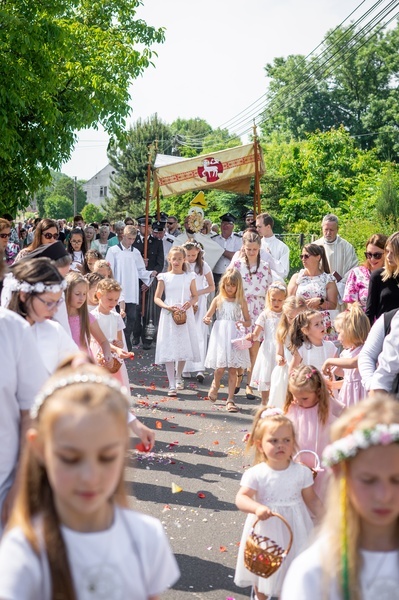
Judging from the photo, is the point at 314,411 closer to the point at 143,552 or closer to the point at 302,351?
the point at 302,351

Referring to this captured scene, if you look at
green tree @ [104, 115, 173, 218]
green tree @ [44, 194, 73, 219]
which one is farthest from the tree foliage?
green tree @ [44, 194, 73, 219]

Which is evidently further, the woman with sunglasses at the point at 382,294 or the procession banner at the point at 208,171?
the procession banner at the point at 208,171

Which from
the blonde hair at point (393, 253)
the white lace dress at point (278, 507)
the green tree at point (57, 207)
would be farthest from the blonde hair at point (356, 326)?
the green tree at point (57, 207)

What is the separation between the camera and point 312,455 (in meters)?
5.79

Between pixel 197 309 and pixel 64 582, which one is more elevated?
pixel 197 309

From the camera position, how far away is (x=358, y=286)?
382 inches

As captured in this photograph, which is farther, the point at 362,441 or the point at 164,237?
the point at 164,237

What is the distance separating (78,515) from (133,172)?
76.5 m

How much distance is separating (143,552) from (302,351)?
5.90 m

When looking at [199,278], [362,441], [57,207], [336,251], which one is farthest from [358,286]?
[57,207]

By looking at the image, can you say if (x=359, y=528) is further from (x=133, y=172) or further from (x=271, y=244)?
(x=133, y=172)

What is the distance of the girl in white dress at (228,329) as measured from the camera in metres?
11.1

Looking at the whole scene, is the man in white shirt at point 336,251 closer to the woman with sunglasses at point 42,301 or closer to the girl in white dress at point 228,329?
the girl in white dress at point 228,329

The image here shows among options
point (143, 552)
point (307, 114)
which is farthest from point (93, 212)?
point (143, 552)
